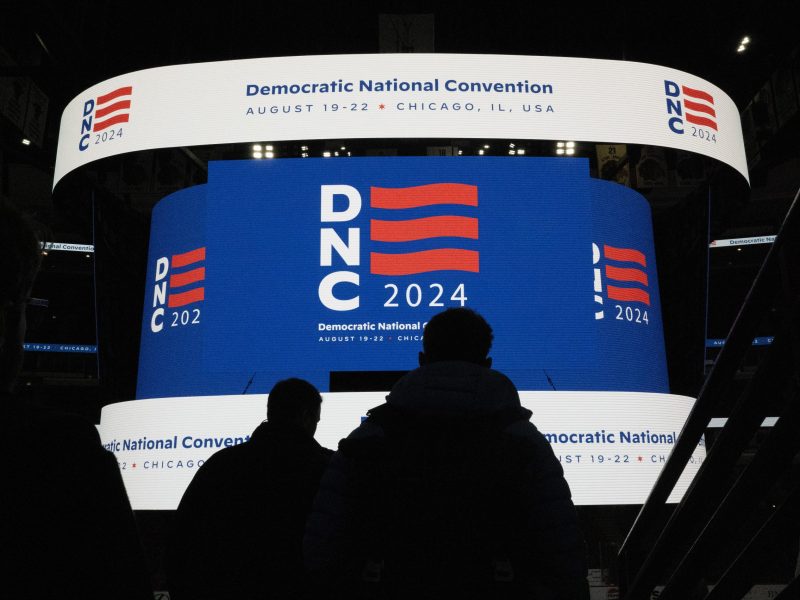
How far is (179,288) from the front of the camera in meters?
5.45

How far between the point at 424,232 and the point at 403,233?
0.15m

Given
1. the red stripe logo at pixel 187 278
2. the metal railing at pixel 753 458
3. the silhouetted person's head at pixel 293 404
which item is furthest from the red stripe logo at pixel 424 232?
the metal railing at pixel 753 458

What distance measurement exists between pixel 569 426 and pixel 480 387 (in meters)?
3.00

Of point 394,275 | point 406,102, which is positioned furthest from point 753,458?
point 406,102

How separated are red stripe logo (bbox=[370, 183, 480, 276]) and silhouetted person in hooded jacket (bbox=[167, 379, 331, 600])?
8.92 feet

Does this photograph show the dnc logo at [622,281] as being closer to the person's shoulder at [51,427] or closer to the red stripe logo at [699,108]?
the red stripe logo at [699,108]

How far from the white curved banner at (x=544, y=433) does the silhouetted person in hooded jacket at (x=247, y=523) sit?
2159 millimetres

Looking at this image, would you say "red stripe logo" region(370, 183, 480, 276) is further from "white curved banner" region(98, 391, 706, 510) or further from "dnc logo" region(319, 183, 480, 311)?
"white curved banner" region(98, 391, 706, 510)

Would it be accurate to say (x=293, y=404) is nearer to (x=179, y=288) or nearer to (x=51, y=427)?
(x=51, y=427)

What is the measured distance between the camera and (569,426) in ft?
15.1

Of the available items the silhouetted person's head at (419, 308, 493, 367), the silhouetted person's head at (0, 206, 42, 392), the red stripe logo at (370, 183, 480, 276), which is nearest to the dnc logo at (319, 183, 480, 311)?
the red stripe logo at (370, 183, 480, 276)

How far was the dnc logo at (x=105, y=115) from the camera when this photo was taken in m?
5.29

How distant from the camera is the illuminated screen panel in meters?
4.93

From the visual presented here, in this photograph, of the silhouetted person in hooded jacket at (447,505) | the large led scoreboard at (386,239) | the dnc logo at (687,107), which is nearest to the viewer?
the silhouetted person in hooded jacket at (447,505)
